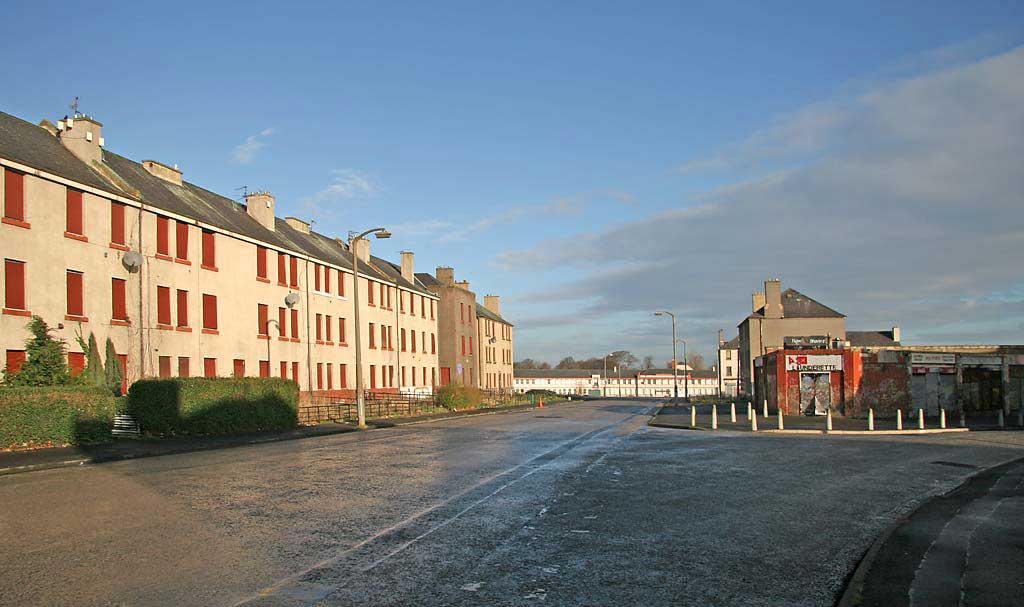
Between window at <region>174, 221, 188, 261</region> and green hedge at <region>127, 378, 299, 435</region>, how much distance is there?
7.99 metres

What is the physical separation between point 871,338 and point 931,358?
47445mm

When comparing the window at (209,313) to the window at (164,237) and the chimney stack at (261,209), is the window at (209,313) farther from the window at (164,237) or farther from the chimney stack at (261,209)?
the chimney stack at (261,209)

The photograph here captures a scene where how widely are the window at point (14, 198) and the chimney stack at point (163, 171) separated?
40.3ft

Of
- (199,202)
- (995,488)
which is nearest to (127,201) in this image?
(199,202)

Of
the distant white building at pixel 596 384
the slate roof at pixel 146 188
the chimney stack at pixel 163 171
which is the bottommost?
the distant white building at pixel 596 384

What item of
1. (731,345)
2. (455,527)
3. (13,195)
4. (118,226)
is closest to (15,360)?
(13,195)

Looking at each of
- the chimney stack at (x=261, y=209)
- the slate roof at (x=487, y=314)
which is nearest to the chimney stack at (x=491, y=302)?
the slate roof at (x=487, y=314)

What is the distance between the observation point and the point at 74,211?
94.8 feet

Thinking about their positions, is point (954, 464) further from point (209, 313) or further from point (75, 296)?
point (209, 313)

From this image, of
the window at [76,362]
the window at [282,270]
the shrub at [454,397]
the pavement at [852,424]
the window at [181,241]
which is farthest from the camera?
the shrub at [454,397]

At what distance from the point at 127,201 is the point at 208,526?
2500cm

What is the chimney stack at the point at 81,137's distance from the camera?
106ft

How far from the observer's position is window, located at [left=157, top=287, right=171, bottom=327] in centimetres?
3281

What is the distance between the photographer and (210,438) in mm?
24828
